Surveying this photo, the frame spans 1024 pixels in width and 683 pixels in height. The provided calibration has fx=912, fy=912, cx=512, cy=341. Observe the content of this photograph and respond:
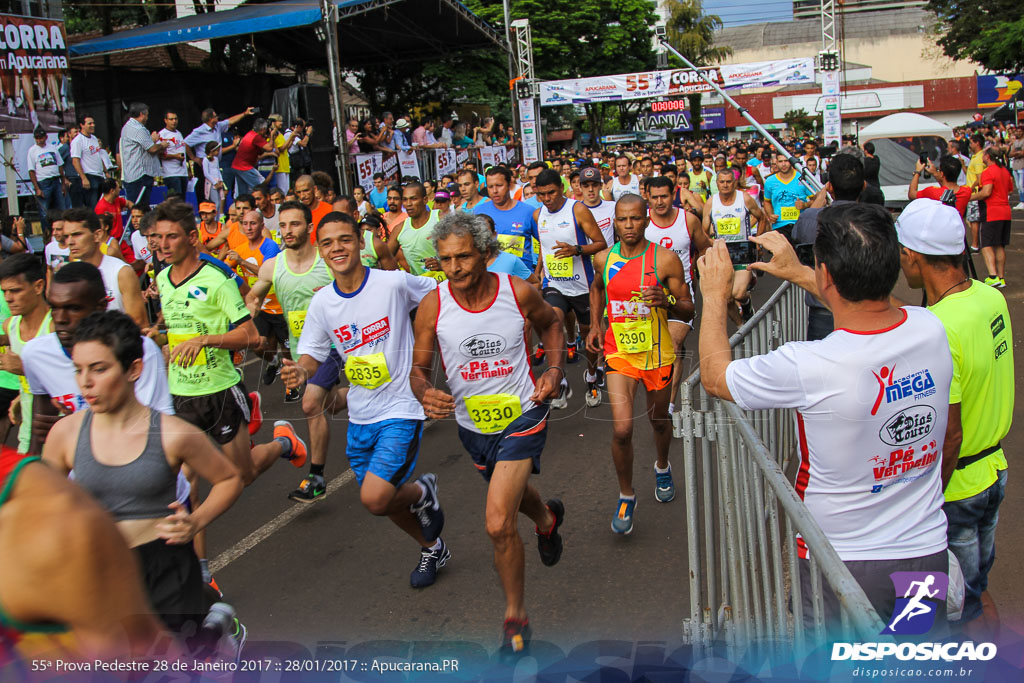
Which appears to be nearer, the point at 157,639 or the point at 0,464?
the point at 0,464

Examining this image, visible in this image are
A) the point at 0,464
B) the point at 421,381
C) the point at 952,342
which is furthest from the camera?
the point at 421,381

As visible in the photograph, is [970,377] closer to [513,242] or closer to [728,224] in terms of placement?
[513,242]

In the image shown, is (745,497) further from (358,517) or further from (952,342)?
(358,517)

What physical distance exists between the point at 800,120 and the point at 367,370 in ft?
234

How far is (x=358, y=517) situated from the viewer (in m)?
5.38

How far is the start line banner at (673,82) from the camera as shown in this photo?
24172mm

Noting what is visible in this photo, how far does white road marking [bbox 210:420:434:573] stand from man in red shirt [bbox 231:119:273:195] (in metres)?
10.1

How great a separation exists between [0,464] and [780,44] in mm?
99714

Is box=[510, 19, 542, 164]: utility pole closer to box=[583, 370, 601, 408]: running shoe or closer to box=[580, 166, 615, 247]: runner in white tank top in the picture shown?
box=[580, 166, 615, 247]: runner in white tank top

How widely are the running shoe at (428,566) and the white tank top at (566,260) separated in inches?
141

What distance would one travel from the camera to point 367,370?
4.40m

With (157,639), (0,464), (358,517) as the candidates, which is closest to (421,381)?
(358,517)

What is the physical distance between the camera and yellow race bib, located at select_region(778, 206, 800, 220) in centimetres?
1143

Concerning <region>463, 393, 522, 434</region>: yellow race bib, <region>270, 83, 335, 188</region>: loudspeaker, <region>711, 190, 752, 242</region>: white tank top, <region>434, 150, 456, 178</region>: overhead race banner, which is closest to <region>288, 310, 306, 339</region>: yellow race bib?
<region>463, 393, 522, 434</region>: yellow race bib
